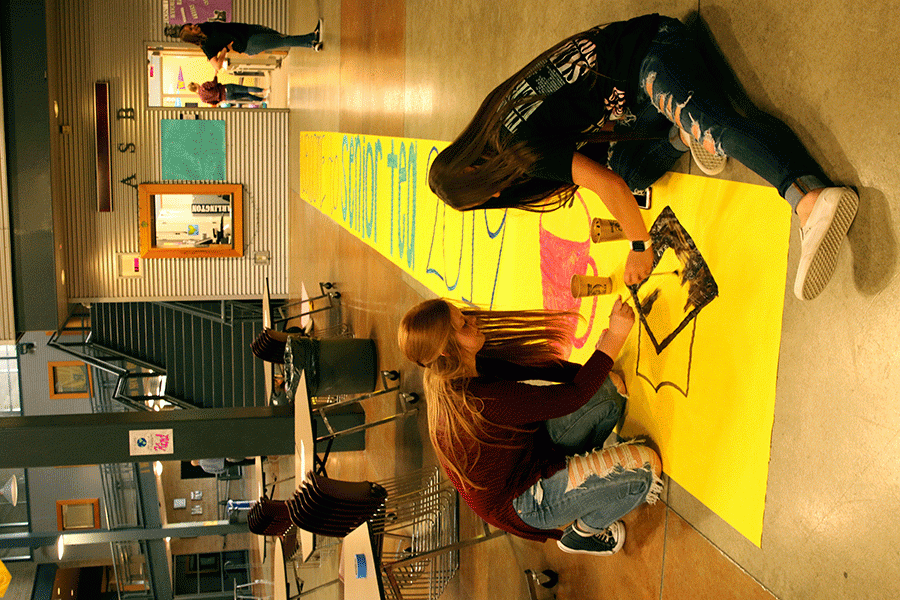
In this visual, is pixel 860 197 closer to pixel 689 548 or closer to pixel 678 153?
pixel 678 153

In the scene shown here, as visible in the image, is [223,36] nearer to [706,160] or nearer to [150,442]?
[150,442]

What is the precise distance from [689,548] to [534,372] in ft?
2.98

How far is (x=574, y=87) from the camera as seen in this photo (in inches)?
91.4

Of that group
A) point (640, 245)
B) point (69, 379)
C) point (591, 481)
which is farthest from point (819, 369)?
point (69, 379)

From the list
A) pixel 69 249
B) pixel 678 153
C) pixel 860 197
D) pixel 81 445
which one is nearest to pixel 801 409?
pixel 860 197

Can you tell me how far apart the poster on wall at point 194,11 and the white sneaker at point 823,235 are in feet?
41.2

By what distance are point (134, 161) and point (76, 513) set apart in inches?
346

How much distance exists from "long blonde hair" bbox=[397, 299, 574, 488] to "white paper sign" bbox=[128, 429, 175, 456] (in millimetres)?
4116

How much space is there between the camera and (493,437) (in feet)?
8.99

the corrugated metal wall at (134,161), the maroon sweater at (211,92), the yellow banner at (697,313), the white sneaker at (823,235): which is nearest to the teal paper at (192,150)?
the corrugated metal wall at (134,161)

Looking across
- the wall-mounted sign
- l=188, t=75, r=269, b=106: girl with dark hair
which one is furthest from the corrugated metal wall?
the wall-mounted sign

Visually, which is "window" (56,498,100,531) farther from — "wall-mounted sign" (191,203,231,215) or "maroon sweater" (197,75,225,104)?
"maroon sweater" (197,75,225,104)

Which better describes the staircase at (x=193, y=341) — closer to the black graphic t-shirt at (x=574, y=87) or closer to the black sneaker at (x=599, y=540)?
the black sneaker at (x=599, y=540)

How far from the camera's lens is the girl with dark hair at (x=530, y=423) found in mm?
2648
